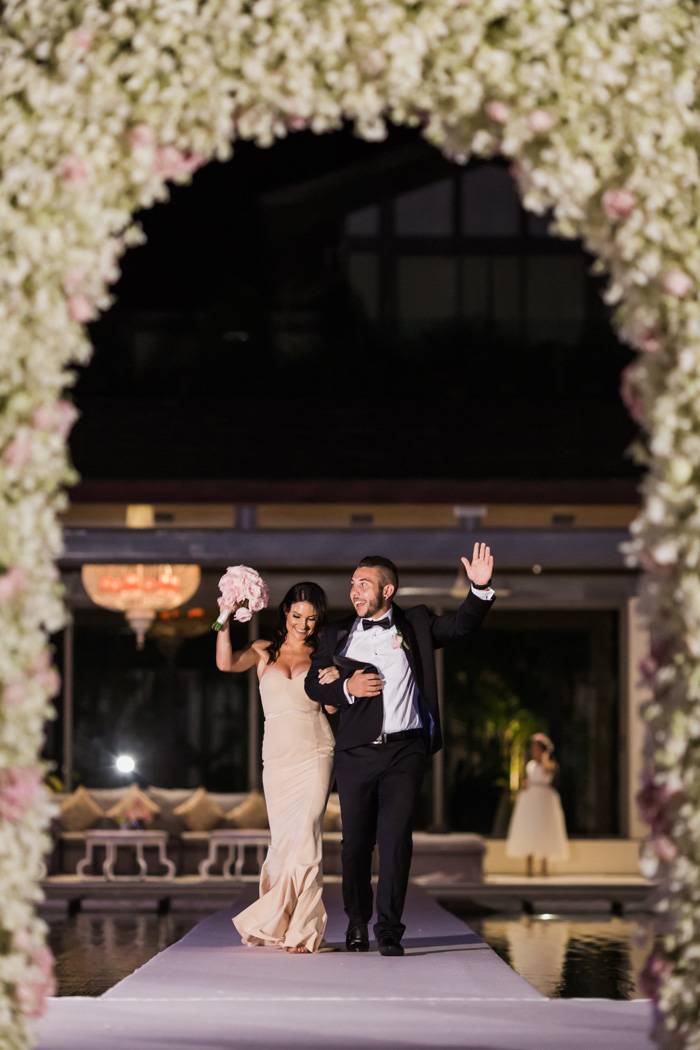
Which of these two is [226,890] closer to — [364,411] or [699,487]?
[364,411]

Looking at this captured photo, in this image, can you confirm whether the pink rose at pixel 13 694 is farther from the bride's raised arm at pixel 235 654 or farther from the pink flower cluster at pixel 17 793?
the bride's raised arm at pixel 235 654

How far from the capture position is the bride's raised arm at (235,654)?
23.8 feet

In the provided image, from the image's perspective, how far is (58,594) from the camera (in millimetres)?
3898

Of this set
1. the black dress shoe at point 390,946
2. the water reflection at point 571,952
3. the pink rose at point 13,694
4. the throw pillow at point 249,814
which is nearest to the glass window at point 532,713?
the throw pillow at point 249,814

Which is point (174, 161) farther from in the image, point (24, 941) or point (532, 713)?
point (532, 713)

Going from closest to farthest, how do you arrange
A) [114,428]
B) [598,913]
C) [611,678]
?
[598,913] < [114,428] < [611,678]

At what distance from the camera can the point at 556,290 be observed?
16.4 metres

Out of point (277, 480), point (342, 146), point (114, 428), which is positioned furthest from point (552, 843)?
point (342, 146)

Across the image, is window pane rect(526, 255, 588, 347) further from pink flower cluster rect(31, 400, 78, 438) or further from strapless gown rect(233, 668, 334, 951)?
pink flower cluster rect(31, 400, 78, 438)

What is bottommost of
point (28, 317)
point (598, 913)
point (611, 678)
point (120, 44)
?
point (598, 913)

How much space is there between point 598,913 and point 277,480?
4.47 metres

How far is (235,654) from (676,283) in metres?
4.00

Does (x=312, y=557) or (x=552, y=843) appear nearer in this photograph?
(x=312, y=557)

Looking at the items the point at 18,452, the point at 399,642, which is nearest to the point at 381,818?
the point at 399,642
